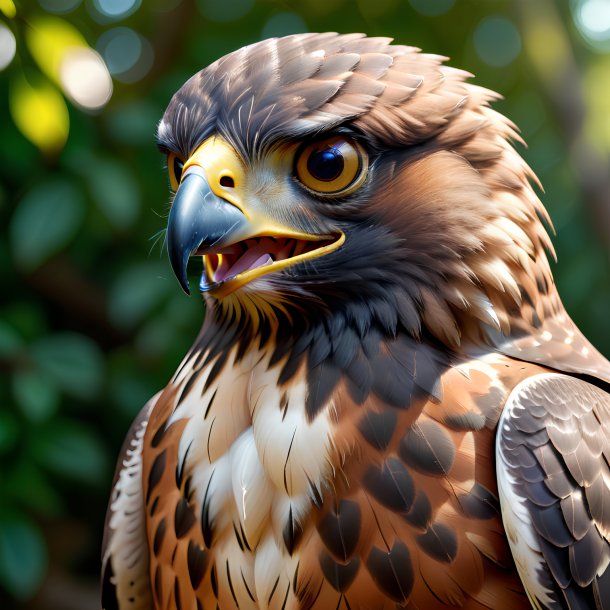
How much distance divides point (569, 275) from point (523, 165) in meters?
1.48

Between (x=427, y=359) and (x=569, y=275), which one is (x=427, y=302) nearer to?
(x=427, y=359)

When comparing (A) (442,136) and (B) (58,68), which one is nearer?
(A) (442,136)

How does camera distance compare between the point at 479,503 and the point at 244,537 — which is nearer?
the point at 479,503

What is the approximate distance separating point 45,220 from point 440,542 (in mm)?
1555

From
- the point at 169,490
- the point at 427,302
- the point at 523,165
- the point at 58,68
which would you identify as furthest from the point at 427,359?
the point at 58,68

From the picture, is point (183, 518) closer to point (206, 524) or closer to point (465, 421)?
point (206, 524)

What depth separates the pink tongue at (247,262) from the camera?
1.33 metres

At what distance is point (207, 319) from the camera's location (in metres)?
1.59

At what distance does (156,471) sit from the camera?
154 cm

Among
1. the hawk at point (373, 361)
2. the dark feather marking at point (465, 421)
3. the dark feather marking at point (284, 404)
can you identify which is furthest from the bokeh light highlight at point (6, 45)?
the dark feather marking at point (465, 421)

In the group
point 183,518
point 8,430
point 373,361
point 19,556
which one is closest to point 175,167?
point 373,361

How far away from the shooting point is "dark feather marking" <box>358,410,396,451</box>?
1271 mm

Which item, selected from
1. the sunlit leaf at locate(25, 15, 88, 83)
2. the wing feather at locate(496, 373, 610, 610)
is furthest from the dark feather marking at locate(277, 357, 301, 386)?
the sunlit leaf at locate(25, 15, 88, 83)

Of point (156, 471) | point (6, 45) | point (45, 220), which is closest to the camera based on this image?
point (156, 471)
